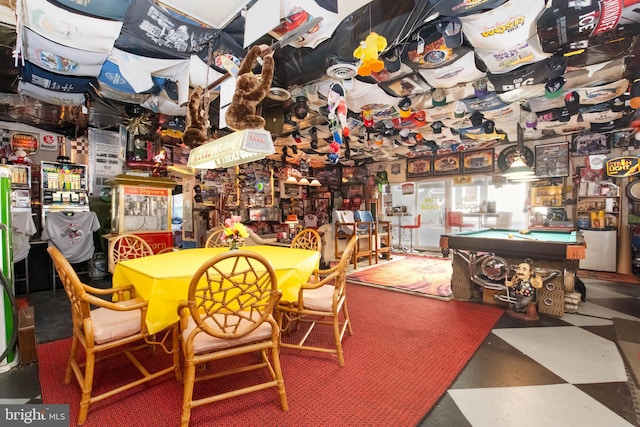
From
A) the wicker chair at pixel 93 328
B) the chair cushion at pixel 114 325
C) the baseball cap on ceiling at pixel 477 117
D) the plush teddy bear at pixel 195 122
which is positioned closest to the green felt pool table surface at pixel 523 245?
the baseball cap on ceiling at pixel 477 117

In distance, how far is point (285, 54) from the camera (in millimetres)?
3248

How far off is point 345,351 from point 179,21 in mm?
3344

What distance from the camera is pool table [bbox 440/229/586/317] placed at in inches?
132

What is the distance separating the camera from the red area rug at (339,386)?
1.80 meters

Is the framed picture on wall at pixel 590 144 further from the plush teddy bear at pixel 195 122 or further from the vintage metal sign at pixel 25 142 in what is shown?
the vintage metal sign at pixel 25 142

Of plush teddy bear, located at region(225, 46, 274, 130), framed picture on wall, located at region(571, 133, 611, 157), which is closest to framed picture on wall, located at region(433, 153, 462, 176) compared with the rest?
framed picture on wall, located at region(571, 133, 611, 157)

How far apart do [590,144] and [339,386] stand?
8.22 meters

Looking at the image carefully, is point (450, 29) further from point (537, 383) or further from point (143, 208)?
point (143, 208)

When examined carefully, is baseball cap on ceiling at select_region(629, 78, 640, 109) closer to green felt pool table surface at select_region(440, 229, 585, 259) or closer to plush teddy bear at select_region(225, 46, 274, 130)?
green felt pool table surface at select_region(440, 229, 585, 259)

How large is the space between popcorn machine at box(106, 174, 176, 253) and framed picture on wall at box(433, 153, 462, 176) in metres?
7.44

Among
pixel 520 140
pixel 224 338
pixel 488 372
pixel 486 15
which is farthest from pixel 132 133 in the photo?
pixel 520 140

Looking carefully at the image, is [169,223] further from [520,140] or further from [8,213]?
[520,140]

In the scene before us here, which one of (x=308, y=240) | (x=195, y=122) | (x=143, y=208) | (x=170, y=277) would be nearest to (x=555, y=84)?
(x=308, y=240)

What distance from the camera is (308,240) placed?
3807 millimetres
